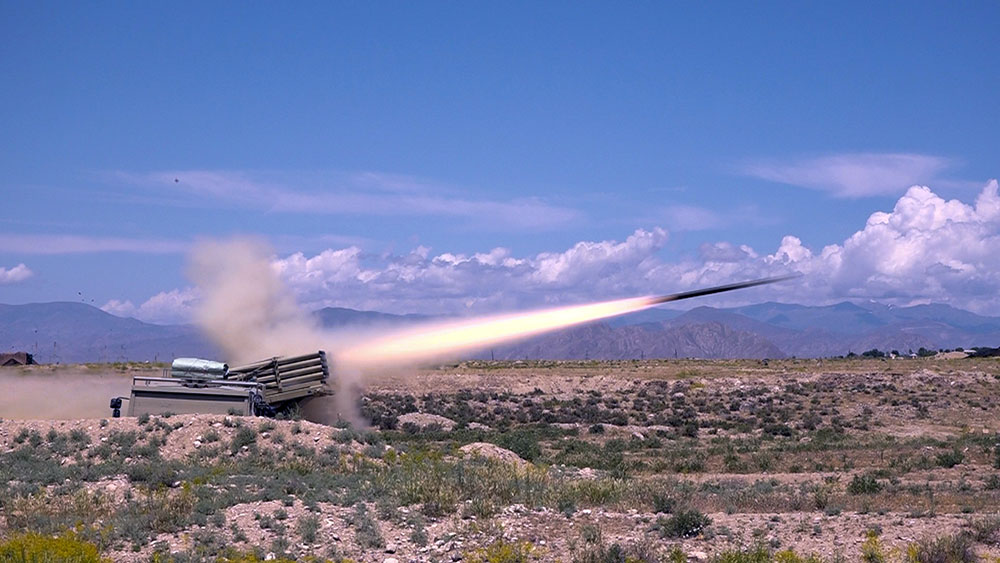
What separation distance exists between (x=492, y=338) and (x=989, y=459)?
13506 millimetres

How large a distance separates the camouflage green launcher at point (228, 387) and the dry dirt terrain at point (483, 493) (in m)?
1.15

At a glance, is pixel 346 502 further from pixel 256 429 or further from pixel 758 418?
pixel 758 418

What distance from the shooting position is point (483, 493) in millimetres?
14789

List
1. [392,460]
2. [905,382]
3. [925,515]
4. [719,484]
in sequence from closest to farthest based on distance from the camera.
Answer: [925,515], [392,460], [719,484], [905,382]

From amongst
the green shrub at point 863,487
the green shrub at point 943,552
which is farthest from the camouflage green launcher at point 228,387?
the green shrub at point 943,552

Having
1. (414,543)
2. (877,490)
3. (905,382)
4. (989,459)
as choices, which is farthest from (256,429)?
(905,382)

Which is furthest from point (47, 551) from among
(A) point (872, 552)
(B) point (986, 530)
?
(B) point (986, 530)

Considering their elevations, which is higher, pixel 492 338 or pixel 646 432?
pixel 492 338

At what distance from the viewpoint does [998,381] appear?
175 feet

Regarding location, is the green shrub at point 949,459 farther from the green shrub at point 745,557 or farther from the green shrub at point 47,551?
the green shrub at point 47,551

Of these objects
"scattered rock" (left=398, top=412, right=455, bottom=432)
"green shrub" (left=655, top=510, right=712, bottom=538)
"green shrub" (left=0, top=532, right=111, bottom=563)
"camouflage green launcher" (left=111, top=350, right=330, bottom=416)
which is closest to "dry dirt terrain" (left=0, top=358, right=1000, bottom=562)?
"green shrub" (left=655, top=510, right=712, bottom=538)

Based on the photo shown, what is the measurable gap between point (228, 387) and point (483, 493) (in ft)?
35.4

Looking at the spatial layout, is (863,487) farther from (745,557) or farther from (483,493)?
(745,557)

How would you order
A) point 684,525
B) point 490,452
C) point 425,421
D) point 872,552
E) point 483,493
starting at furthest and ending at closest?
1. point 425,421
2. point 490,452
3. point 483,493
4. point 684,525
5. point 872,552
